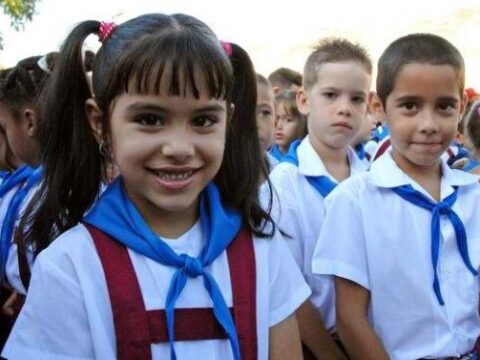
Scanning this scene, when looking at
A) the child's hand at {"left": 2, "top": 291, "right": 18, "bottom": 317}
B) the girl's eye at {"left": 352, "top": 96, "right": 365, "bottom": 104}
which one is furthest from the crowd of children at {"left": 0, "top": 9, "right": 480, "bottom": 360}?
the girl's eye at {"left": 352, "top": 96, "right": 365, "bottom": 104}

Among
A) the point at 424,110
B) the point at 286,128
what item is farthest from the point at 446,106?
A: the point at 286,128

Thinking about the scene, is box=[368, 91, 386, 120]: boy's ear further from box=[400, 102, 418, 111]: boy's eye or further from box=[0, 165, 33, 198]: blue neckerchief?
box=[0, 165, 33, 198]: blue neckerchief

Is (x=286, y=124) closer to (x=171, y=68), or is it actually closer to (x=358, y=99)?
(x=358, y=99)

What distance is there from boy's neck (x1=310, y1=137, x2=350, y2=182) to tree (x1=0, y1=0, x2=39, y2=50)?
12456mm

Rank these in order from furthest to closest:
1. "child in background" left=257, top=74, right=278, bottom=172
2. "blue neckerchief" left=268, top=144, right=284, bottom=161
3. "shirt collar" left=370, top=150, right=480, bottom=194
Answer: "blue neckerchief" left=268, top=144, right=284, bottom=161 → "child in background" left=257, top=74, right=278, bottom=172 → "shirt collar" left=370, top=150, right=480, bottom=194

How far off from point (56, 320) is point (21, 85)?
1478mm

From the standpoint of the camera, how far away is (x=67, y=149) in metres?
1.83

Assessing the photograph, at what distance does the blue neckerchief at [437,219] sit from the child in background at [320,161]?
1.59ft

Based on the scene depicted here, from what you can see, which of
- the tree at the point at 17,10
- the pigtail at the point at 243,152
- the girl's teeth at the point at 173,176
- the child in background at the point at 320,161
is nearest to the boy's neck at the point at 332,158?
the child in background at the point at 320,161

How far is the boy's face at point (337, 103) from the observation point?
3.01m

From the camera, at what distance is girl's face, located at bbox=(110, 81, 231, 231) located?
1.59m

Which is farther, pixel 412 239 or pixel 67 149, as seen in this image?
pixel 412 239

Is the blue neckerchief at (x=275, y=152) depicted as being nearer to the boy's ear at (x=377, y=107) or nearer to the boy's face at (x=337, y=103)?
the boy's face at (x=337, y=103)

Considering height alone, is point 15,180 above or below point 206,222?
above
